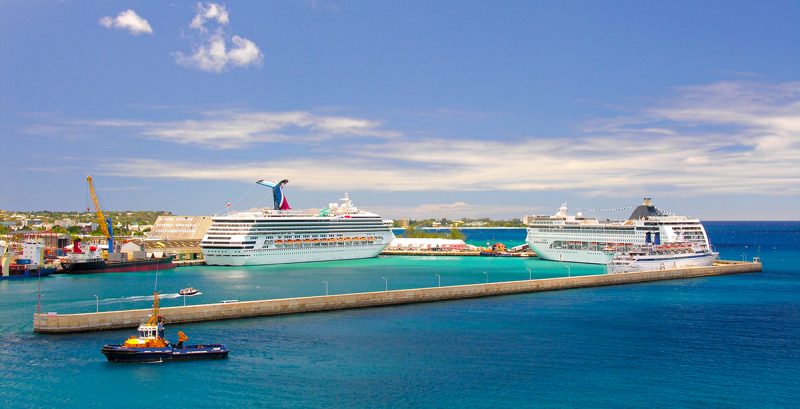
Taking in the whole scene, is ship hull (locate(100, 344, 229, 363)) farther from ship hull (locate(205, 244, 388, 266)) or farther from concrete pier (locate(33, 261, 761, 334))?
ship hull (locate(205, 244, 388, 266))

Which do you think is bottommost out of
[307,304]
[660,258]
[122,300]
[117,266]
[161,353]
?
[161,353]

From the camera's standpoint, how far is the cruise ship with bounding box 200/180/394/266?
3312 inches

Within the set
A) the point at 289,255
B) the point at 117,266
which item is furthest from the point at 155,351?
the point at 289,255

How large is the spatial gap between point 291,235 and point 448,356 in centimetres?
6017

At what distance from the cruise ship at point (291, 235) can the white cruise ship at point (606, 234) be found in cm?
2525

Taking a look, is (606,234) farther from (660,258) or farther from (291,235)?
(291,235)

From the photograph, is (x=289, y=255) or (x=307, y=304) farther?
(x=289, y=255)

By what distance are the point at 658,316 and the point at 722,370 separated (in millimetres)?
14851

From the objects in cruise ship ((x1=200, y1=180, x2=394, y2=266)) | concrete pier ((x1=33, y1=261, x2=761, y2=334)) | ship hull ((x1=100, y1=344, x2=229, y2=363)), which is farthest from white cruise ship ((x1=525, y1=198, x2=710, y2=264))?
ship hull ((x1=100, y1=344, x2=229, y2=363))

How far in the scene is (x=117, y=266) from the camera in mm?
77312

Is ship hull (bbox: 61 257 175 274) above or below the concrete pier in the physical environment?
above

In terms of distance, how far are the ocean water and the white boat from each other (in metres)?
15.3

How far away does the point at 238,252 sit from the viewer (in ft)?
273

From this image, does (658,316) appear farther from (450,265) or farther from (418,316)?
(450,265)
